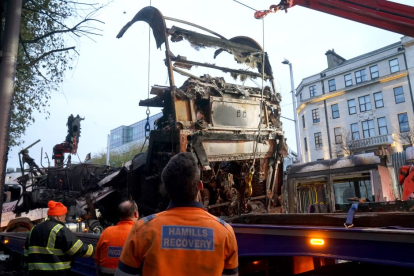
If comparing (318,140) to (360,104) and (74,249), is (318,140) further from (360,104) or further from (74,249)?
(74,249)

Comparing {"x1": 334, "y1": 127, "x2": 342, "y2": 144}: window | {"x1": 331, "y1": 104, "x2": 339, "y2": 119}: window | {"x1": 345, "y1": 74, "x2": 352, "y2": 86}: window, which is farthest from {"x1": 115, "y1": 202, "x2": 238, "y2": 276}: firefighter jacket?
{"x1": 345, "y1": 74, "x2": 352, "y2": 86}: window

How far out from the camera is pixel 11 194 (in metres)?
15.2

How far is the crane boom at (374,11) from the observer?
185 inches

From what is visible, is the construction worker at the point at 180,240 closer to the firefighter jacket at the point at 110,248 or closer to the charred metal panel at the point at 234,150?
the firefighter jacket at the point at 110,248

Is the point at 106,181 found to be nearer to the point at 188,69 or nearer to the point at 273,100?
the point at 188,69

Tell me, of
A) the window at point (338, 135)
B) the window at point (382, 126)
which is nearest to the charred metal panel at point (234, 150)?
the window at point (382, 126)

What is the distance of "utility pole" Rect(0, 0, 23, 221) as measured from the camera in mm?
4141

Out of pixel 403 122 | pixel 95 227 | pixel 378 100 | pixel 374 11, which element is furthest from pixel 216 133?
pixel 378 100

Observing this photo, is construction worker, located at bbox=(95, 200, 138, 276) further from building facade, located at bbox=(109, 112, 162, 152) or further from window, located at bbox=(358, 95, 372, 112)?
building facade, located at bbox=(109, 112, 162, 152)

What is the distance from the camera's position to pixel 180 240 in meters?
1.66

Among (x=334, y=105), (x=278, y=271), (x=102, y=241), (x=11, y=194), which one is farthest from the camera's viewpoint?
(x=334, y=105)

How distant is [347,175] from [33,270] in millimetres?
7230

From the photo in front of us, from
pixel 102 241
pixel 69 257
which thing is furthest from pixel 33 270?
pixel 102 241

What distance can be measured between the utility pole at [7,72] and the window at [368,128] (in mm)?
33619
